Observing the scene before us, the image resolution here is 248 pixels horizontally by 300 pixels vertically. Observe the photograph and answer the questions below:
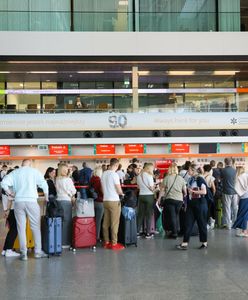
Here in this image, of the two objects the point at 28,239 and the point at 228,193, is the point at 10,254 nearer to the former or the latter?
the point at 28,239

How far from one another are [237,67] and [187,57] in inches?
174

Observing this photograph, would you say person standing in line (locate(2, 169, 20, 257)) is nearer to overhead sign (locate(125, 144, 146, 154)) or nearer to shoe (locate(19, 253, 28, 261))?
shoe (locate(19, 253, 28, 261))

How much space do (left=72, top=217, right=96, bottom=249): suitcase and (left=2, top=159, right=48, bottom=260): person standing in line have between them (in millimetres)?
798

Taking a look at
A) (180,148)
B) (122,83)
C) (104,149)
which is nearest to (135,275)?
(104,149)

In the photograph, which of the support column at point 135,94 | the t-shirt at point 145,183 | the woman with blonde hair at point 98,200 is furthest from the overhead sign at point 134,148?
the woman with blonde hair at point 98,200

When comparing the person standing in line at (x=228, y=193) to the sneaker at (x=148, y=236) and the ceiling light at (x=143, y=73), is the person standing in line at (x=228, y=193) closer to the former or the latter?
the sneaker at (x=148, y=236)

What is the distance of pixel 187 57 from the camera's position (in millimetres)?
25391

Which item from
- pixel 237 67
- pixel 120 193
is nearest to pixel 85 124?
pixel 237 67

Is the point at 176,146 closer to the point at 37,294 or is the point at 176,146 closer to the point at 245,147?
the point at 245,147

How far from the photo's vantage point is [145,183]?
1039cm

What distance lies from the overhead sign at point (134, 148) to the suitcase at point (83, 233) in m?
14.7

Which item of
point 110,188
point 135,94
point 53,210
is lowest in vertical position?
point 53,210

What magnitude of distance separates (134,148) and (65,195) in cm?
1472

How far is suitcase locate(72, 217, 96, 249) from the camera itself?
909 cm
